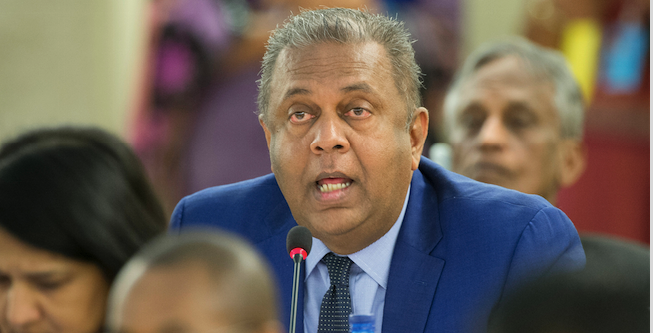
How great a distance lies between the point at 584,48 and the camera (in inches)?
176

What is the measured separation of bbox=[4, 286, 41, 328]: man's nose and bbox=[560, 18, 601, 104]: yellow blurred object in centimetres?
357

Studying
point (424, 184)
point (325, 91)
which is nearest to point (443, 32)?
point (424, 184)

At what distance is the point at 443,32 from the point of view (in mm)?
4605

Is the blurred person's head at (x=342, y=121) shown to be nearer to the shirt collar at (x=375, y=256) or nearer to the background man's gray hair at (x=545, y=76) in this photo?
the shirt collar at (x=375, y=256)

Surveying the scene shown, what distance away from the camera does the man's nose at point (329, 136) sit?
1.84m

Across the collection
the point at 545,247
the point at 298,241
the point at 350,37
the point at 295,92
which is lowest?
the point at 545,247

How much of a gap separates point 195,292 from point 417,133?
1.14 meters

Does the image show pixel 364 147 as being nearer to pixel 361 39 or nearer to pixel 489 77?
pixel 361 39

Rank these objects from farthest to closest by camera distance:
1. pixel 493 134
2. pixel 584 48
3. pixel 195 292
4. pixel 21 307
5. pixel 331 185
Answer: pixel 584 48
pixel 493 134
pixel 331 185
pixel 21 307
pixel 195 292

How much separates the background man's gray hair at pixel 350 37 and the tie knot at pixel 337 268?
0.41 meters

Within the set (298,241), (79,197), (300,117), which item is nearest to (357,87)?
(300,117)

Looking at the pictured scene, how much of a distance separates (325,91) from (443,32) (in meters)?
2.89

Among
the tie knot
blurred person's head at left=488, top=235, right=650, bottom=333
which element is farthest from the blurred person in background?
blurred person's head at left=488, top=235, right=650, bottom=333

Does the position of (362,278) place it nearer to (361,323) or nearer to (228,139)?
(361,323)
